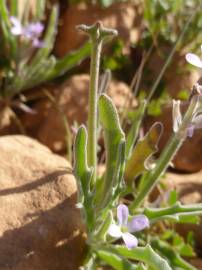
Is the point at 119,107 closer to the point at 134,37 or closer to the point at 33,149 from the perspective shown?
the point at 134,37

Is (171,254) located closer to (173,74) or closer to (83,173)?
(83,173)

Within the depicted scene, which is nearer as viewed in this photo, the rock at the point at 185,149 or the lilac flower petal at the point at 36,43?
the rock at the point at 185,149

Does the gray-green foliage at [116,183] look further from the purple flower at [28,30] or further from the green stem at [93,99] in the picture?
the purple flower at [28,30]

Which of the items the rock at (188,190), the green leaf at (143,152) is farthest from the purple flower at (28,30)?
the green leaf at (143,152)

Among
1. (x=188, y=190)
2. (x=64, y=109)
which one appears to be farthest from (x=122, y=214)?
(x=64, y=109)

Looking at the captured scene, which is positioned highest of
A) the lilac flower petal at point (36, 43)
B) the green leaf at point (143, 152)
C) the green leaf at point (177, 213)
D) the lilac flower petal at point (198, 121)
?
the lilac flower petal at point (198, 121)

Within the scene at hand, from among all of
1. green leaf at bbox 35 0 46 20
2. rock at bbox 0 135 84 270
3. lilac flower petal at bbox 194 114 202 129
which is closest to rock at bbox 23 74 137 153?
green leaf at bbox 35 0 46 20
